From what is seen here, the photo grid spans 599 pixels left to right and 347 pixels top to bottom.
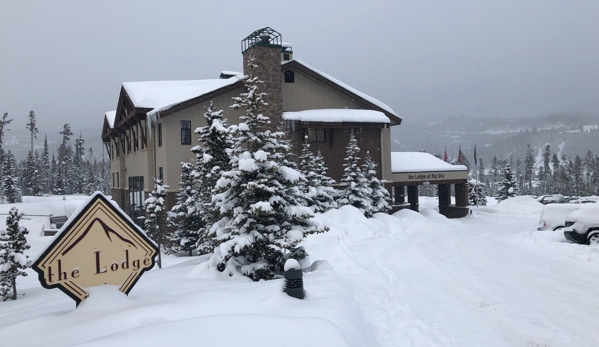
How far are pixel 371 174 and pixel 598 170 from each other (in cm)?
9012

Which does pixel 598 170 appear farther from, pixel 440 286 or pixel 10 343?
→ pixel 10 343

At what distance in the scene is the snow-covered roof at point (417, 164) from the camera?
35.8 meters

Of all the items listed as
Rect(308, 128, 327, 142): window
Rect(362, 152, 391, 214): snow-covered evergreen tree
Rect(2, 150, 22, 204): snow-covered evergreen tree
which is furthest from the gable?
Rect(2, 150, 22, 204): snow-covered evergreen tree

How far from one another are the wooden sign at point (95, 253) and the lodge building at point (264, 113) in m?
20.0

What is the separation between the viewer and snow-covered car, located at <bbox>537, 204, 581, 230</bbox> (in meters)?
19.1

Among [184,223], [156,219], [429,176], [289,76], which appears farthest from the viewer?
[429,176]

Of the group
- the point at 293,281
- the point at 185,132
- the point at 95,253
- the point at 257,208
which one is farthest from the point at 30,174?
the point at 293,281

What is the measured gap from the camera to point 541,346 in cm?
654

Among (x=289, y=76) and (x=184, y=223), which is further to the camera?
(x=289, y=76)

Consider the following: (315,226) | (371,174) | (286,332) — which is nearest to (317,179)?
(371,174)

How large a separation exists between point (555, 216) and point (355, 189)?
11388mm

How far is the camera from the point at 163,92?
2905cm

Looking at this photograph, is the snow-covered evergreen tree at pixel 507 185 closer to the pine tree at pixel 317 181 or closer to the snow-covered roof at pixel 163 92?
the pine tree at pixel 317 181

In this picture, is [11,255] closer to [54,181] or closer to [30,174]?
[30,174]
